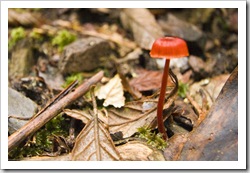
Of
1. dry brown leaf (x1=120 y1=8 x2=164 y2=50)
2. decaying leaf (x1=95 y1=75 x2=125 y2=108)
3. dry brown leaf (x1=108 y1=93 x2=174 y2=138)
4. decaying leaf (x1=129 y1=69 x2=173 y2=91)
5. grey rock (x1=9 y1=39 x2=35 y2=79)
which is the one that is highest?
dry brown leaf (x1=120 y1=8 x2=164 y2=50)

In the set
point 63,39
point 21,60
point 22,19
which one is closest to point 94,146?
point 21,60

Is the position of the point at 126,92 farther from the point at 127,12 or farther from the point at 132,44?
the point at 127,12

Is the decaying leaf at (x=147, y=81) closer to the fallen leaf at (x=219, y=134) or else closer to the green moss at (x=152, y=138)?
the green moss at (x=152, y=138)

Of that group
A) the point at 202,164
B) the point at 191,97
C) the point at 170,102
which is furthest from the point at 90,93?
the point at 202,164

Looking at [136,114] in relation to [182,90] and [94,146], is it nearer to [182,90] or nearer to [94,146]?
[94,146]

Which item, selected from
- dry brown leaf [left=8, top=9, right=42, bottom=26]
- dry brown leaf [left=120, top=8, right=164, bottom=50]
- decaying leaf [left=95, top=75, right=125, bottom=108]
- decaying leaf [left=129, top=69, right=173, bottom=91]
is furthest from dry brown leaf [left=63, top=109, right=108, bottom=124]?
dry brown leaf [left=8, top=9, right=42, bottom=26]

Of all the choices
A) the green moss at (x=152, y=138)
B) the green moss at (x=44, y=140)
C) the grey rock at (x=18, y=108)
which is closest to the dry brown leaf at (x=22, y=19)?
the grey rock at (x=18, y=108)

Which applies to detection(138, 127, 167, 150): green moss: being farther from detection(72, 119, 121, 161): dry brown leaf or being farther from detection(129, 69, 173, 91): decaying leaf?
detection(129, 69, 173, 91): decaying leaf
